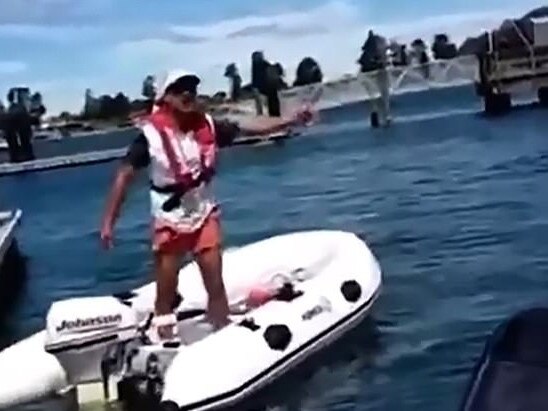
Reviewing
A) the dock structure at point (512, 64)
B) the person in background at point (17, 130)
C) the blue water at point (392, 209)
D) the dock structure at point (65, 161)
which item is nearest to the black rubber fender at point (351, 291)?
the blue water at point (392, 209)

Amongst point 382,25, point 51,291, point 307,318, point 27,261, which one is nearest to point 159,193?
point 307,318

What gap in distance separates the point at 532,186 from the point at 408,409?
102 inches

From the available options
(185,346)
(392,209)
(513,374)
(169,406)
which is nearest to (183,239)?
(185,346)

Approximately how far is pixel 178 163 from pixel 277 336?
51 cm

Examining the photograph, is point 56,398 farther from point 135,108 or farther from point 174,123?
point 135,108

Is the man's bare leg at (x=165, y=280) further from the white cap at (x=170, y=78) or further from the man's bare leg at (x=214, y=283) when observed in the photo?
the white cap at (x=170, y=78)

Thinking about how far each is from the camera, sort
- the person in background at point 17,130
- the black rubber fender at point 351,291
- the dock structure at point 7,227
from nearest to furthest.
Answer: the black rubber fender at point 351,291, the dock structure at point 7,227, the person in background at point 17,130

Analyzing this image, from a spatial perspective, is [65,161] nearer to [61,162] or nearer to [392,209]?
[61,162]

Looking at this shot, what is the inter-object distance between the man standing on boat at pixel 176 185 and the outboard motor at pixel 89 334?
0.30ft

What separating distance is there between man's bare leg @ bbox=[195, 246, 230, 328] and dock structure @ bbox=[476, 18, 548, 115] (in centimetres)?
267

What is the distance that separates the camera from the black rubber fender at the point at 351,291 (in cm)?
382

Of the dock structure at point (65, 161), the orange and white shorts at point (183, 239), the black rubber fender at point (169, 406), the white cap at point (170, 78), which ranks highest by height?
the white cap at point (170, 78)

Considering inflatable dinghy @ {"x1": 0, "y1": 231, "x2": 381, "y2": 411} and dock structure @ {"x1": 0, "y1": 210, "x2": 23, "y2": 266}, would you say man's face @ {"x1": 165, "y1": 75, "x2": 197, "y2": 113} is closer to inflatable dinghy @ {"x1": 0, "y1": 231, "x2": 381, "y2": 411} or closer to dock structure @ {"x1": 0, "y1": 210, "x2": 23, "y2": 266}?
inflatable dinghy @ {"x1": 0, "y1": 231, "x2": 381, "y2": 411}

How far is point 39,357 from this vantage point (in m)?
3.54
